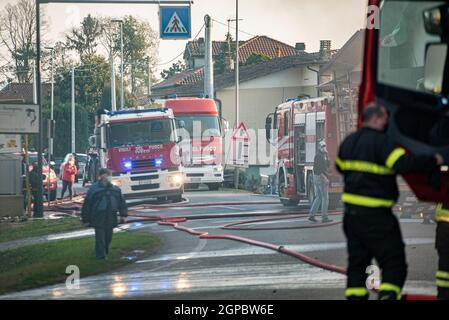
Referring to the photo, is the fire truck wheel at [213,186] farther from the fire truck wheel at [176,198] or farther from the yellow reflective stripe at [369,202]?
the yellow reflective stripe at [369,202]

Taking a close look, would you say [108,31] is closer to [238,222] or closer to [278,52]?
[238,222]

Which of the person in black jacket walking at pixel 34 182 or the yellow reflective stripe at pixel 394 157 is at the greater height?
the yellow reflective stripe at pixel 394 157

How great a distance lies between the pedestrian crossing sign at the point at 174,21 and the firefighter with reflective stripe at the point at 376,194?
1161 centimetres

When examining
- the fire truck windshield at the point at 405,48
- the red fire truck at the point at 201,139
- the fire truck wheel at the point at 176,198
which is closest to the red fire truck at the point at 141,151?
the fire truck wheel at the point at 176,198

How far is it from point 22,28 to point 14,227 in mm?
4802

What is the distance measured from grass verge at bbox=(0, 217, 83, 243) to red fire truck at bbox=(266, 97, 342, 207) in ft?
17.3

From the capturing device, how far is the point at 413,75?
8.34 meters

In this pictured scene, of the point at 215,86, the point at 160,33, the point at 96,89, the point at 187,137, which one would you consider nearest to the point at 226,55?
the point at 215,86

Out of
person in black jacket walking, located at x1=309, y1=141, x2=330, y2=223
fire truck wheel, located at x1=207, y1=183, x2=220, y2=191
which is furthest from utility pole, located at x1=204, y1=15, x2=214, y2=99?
person in black jacket walking, located at x1=309, y1=141, x2=330, y2=223

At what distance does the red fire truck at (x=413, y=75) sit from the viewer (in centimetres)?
770

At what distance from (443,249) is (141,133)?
1542cm

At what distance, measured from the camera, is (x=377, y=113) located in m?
7.49

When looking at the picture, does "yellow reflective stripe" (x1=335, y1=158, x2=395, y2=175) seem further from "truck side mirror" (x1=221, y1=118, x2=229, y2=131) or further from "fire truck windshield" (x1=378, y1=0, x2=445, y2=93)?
"truck side mirror" (x1=221, y1=118, x2=229, y2=131)

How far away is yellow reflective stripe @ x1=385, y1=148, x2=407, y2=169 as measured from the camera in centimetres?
731
